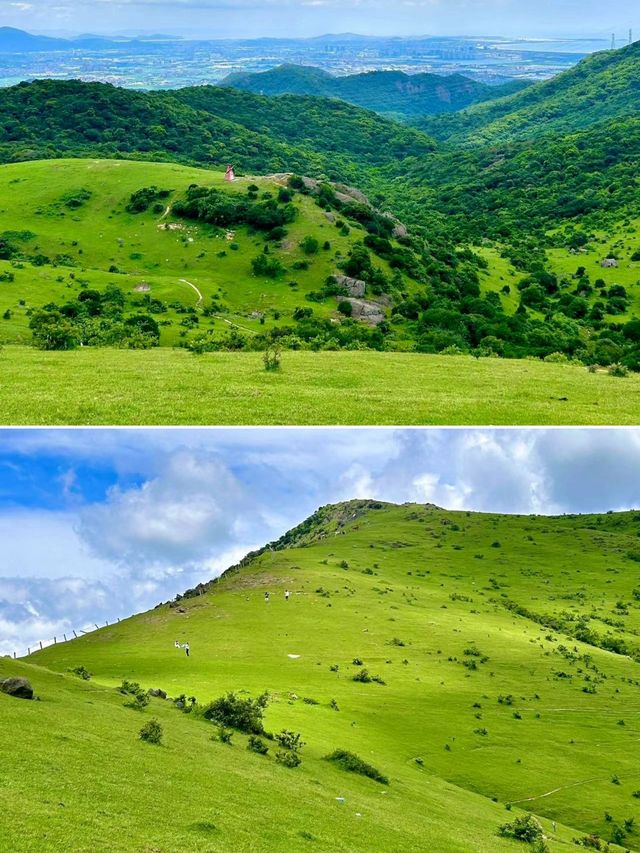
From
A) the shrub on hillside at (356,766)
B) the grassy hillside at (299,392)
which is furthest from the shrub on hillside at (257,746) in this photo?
the grassy hillside at (299,392)

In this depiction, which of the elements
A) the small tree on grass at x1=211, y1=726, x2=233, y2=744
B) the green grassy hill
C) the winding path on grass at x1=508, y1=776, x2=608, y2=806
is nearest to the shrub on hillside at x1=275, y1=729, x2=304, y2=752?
the green grassy hill

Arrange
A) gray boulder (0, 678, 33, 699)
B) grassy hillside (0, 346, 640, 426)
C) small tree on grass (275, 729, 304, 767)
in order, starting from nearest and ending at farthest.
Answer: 1. gray boulder (0, 678, 33, 699)
2. small tree on grass (275, 729, 304, 767)
3. grassy hillside (0, 346, 640, 426)

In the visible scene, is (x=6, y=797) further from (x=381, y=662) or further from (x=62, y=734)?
(x=381, y=662)

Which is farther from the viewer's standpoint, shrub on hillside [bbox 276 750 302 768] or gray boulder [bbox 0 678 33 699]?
shrub on hillside [bbox 276 750 302 768]

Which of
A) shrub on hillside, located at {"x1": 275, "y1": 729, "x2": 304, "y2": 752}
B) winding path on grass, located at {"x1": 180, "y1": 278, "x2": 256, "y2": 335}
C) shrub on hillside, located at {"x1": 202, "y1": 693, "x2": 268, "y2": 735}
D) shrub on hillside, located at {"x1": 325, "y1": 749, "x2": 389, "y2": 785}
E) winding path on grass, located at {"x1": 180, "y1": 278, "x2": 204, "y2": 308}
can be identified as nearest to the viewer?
shrub on hillside, located at {"x1": 325, "y1": 749, "x2": 389, "y2": 785}

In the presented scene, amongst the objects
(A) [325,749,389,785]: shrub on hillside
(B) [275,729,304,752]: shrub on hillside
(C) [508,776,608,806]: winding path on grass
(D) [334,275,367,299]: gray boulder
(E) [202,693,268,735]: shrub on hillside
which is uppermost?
(D) [334,275,367,299]: gray boulder

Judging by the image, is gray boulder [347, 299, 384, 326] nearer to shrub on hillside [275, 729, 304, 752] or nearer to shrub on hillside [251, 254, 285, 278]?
shrub on hillside [251, 254, 285, 278]

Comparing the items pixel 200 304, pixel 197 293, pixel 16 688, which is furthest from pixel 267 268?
pixel 16 688

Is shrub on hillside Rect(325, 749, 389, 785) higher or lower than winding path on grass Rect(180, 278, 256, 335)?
lower
